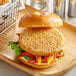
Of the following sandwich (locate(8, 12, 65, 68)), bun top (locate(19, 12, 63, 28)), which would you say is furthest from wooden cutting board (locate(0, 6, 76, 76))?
bun top (locate(19, 12, 63, 28))

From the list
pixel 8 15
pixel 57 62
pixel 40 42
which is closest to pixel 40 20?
pixel 40 42

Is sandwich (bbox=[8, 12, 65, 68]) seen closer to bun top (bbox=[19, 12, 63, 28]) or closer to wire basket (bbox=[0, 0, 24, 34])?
bun top (bbox=[19, 12, 63, 28])

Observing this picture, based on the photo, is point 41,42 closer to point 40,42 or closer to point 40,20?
point 40,42

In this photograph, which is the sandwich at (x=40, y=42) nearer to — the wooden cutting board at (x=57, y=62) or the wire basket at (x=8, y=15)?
the wooden cutting board at (x=57, y=62)

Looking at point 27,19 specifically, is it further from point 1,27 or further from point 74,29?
point 74,29

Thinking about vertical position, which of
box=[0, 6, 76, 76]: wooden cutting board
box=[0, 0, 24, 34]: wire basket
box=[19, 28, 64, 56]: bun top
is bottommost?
box=[0, 6, 76, 76]: wooden cutting board

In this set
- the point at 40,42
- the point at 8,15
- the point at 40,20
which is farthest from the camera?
the point at 8,15

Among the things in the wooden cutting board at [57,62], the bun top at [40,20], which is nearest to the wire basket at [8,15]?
the wooden cutting board at [57,62]

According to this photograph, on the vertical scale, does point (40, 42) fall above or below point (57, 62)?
above
